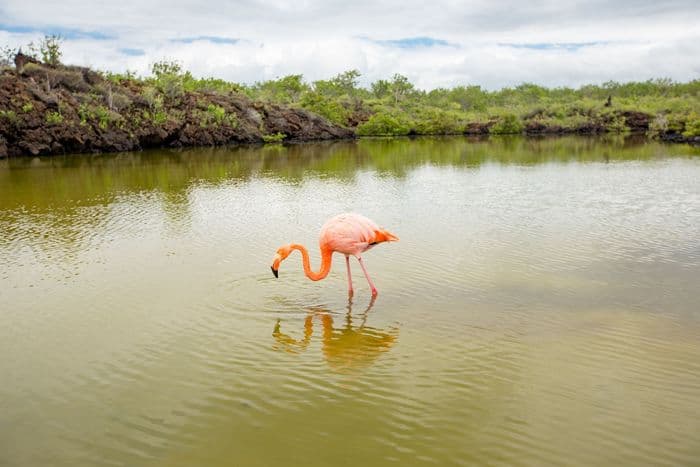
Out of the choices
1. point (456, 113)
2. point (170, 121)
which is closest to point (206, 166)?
point (170, 121)

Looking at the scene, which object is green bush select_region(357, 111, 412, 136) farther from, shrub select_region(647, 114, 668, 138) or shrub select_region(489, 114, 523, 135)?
shrub select_region(647, 114, 668, 138)

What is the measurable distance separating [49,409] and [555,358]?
5666 mm

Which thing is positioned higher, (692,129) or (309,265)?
(692,129)

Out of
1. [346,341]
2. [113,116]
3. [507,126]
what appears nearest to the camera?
[346,341]

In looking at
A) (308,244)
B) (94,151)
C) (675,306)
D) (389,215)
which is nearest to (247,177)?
(389,215)

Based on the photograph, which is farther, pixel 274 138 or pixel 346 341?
pixel 274 138

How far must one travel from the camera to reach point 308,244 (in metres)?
13.0

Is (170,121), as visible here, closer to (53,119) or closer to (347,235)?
(53,119)

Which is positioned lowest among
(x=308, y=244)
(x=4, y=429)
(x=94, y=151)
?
(x=4, y=429)

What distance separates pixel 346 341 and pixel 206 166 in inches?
950

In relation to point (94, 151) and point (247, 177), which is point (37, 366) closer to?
point (247, 177)

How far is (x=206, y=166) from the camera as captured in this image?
30.3 metres

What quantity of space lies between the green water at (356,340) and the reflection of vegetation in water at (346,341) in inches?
1.3

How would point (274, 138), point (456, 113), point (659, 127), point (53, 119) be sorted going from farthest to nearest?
point (456, 113) < point (274, 138) < point (659, 127) < point (53, 119)
